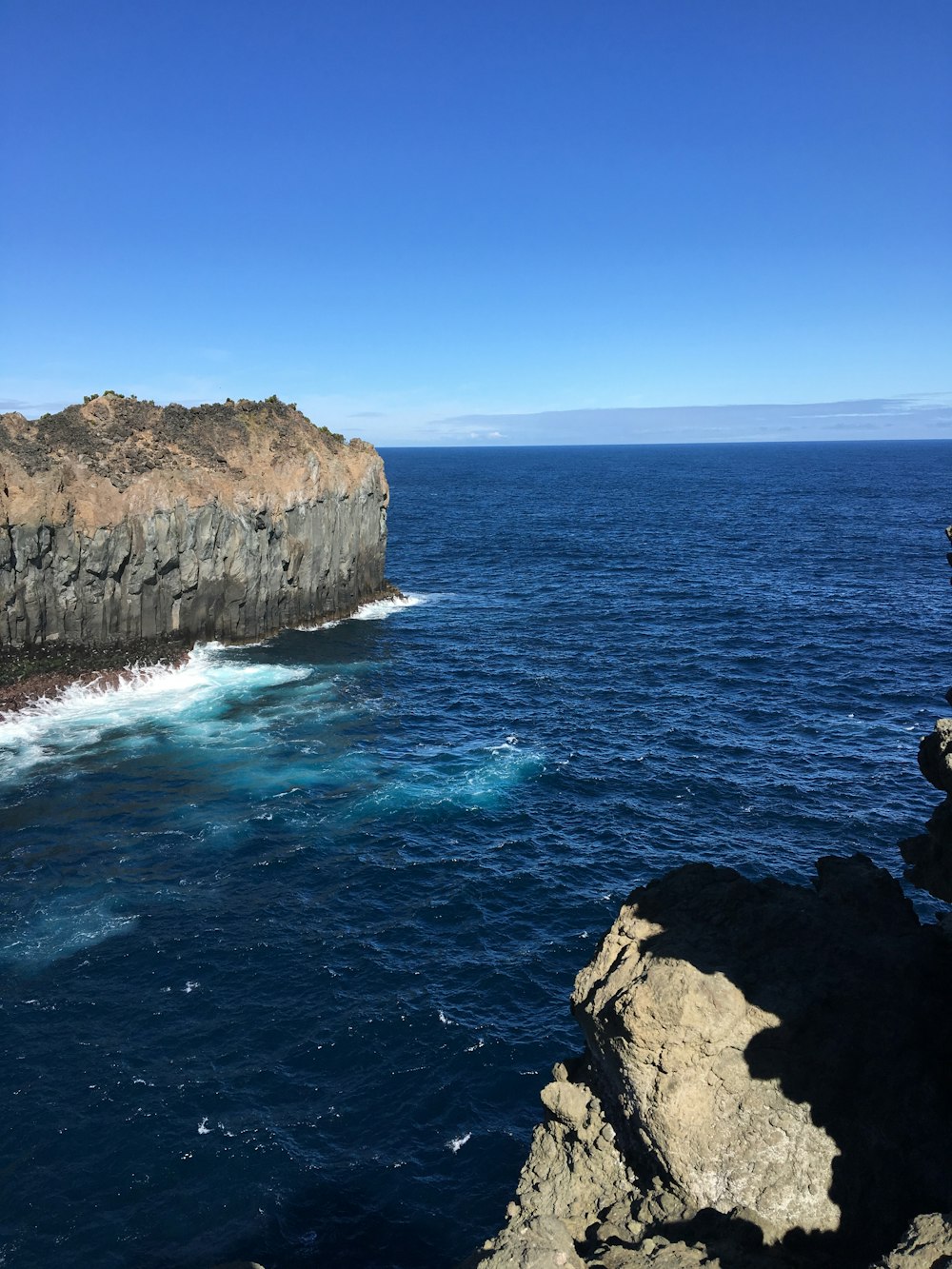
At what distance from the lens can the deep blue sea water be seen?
85.6 ft

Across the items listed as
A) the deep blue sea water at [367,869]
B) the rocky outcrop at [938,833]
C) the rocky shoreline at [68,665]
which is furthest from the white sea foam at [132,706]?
the rocky outcrop at [938,833]

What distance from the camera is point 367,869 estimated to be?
42.2 metres

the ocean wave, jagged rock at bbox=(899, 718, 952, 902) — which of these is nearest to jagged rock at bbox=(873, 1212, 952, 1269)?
jagged rock at bbox=(899, 718, 952, 902)

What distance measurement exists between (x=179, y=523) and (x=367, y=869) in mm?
40770

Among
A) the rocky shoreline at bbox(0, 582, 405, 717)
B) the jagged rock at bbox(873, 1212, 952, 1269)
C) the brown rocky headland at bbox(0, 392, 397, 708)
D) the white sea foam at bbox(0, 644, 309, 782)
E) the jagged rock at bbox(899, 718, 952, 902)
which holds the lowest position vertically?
the white sea foam at bbox(0, 644, 309, 782)

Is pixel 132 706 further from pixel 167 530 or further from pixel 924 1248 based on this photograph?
pixel 924 1248

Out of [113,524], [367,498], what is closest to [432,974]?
[113,524]

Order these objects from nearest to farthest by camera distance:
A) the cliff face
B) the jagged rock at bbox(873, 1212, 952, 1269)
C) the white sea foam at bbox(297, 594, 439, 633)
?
1. the jagged rock at bbox(873, 1212, 952, 1269)
2. the cliff face
3. the white sea foam at bbox(297, 594, 439, 633)

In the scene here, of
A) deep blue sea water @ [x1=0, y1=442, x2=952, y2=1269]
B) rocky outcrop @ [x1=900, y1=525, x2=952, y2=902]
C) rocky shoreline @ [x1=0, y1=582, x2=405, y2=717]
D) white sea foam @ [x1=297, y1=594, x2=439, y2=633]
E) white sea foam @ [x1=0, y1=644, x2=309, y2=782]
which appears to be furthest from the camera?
white sea foam @ [x1=297, y1=594, x2=439, y2=633]

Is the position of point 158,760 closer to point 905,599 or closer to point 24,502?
point 24,502

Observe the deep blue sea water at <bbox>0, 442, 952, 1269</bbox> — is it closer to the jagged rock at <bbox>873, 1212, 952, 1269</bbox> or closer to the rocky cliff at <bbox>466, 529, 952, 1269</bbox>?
the rocky cliff at <bbox>466, 529, 952, 1269</bbox>

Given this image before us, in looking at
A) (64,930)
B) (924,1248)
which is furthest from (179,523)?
(924,1248)

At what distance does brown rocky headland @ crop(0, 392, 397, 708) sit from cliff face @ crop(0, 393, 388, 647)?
0.36ft

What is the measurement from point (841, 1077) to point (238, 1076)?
20047mm
